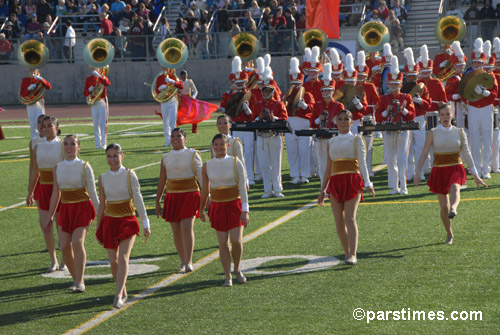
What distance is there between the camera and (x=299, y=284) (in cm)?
885

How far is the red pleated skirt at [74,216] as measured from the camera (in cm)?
893

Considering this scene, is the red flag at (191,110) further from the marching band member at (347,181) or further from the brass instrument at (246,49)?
the marching band member at (347,181)

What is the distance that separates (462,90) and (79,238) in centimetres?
863

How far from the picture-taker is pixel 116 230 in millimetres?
8445

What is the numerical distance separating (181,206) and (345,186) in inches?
68.8

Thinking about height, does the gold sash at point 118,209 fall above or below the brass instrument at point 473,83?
below

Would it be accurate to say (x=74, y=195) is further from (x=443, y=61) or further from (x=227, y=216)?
(x=443, y=61)

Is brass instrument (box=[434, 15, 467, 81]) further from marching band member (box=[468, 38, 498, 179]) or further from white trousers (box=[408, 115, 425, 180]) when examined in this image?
white trousers (box=[408, 115, 425, 180])

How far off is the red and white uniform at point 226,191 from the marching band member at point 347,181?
1.23 m

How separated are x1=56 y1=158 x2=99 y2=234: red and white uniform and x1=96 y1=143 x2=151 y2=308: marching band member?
45 centimetres

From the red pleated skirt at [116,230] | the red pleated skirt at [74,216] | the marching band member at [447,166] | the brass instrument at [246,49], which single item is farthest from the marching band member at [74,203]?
the brass instrument at [246,49]

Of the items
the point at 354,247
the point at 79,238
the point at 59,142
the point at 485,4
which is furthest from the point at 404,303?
the point at 485,4

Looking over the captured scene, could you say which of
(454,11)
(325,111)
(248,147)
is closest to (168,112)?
(248,147)

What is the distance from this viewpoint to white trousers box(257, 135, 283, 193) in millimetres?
14719
